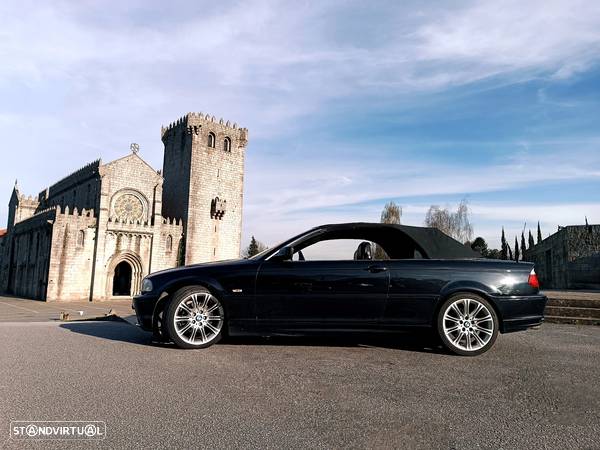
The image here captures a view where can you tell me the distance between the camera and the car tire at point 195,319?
4.53m

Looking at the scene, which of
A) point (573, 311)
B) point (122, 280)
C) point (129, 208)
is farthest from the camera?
point (122, 280)

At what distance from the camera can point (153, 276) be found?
4891mm

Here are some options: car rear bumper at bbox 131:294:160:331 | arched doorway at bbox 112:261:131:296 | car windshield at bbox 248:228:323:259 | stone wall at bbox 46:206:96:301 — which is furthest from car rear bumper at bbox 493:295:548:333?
arched doorway at bbox 112:261:131:296

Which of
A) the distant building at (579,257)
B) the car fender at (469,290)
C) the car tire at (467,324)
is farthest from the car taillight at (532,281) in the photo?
the distant building at (579,257)

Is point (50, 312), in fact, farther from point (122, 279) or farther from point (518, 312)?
point (518, 312)

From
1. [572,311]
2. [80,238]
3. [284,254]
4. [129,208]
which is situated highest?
[129,208]

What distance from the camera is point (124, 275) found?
128 feet

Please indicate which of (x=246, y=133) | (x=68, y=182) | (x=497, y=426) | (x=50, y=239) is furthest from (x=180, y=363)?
(x=68, y=182)

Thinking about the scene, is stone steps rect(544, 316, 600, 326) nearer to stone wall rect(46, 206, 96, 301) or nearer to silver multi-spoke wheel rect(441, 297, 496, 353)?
silver multi-spoke wheel rect(441, 297, 496, 353)

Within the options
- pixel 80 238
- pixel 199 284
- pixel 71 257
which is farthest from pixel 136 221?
pixel 199 284

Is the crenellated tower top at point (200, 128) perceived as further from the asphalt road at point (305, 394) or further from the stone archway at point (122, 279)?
the asphalt road at point (305, 394)

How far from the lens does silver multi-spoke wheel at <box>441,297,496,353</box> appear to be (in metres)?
4.47

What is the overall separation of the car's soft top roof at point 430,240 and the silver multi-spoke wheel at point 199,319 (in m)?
1.65

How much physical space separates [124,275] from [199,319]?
3813cm
